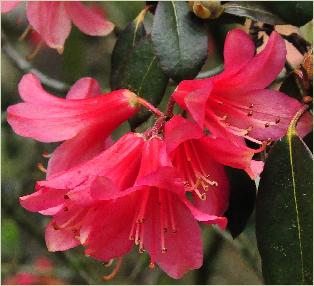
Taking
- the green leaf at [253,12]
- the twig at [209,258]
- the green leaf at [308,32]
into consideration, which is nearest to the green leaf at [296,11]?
the green leaf at [253,12]

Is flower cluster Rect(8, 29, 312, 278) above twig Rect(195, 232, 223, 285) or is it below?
above

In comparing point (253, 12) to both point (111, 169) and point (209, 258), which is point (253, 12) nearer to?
point (111, 169)

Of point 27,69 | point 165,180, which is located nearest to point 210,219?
point 165,180

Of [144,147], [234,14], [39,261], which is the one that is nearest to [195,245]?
[144,147]

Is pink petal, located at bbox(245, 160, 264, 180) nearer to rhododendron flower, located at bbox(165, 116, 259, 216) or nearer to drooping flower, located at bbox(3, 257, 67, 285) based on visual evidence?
rhododendron flower, located at bbox(165, 116, 259, 216)

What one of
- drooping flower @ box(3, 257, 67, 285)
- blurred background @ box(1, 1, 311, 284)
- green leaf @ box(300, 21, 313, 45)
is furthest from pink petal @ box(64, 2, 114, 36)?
drooping flower @ box(3, 257, 67, 285)

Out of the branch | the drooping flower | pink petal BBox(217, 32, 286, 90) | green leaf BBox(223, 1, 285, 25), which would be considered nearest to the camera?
pink petal BBox(217, 32, 286, 90)
